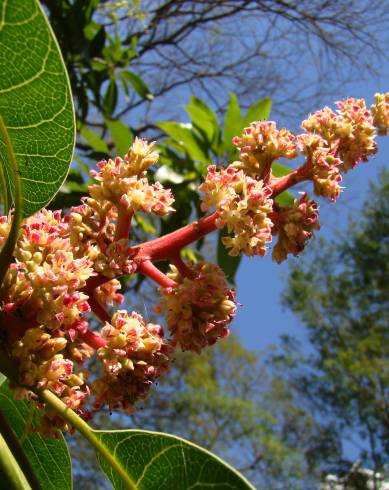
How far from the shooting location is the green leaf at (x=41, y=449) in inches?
35.0

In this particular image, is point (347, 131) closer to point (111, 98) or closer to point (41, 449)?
point (41, 449)

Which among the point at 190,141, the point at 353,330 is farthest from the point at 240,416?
the point at 190,141

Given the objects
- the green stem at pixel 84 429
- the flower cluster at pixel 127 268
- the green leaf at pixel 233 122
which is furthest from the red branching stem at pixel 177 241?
the green leaf at pixel 233 122

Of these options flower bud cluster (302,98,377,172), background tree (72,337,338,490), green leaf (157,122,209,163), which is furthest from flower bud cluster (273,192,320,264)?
background tree (72,337,338,490)

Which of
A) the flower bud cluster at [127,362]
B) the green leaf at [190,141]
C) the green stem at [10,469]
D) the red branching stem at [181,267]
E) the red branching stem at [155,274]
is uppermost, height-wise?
the green leaf at [190,141]

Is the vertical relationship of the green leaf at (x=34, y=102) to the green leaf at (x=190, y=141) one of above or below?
below

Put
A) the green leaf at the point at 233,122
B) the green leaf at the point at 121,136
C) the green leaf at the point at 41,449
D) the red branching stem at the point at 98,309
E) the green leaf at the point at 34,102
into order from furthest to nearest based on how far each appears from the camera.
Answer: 1. the green leaf at the point at 121,136
2. the green leaf at the point at 233,122
3. the green leaf at the point at 41,449
4. the red branching stem at the point at 98,309
5. the green leaf at the point at 34,102

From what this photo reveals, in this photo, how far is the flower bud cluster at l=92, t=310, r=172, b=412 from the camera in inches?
27.6

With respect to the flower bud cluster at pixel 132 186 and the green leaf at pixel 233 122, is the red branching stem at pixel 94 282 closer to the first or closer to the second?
the flower bud cluster at pixel 132 186

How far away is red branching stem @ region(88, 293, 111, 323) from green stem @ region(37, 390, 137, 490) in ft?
0.42

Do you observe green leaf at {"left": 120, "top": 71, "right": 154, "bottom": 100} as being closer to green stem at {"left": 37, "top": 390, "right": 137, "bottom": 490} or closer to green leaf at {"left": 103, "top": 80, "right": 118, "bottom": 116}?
green leaf at {"left": 103, "top": 80, "right": 118, "bottom": 116}

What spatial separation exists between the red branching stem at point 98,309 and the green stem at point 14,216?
0.14 meters

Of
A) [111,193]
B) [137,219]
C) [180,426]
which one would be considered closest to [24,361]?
[111,193]

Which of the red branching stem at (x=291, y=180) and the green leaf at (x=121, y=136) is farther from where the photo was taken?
the green leaf at (x=121, y=136)
